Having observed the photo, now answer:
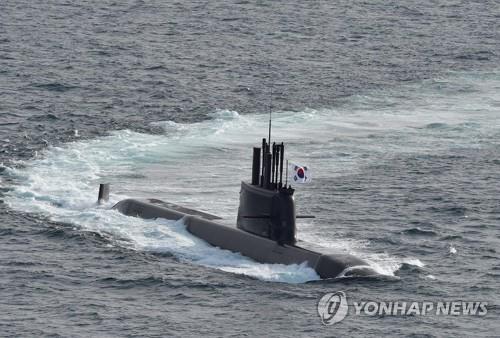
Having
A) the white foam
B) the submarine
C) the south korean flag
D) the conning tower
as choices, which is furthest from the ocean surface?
the south korean flag

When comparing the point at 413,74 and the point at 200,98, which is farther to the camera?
the point at 413,74

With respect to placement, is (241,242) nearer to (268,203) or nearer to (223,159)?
(268,203)

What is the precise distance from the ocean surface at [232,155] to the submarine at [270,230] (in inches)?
24.7

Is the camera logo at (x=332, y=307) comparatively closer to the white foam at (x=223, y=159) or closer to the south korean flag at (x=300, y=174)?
the white foam at (x=223, y=159)

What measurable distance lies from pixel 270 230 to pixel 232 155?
21715 mm

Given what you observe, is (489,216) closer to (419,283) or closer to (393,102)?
(419,283)

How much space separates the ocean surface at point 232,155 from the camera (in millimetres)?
54125

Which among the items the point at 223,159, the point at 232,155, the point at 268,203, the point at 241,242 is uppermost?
the point at 232,155

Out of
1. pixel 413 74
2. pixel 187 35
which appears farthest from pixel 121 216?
pixel 187 35

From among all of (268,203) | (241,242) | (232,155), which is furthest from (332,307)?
(232,155)

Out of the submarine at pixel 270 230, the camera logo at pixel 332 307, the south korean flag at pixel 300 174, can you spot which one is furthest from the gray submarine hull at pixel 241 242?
the south korean flag at pixel 300 174

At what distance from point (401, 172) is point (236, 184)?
9.95 m

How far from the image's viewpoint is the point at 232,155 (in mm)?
80625

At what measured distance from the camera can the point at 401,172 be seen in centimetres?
7675
